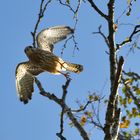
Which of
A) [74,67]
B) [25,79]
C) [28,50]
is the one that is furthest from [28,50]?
[74,67]

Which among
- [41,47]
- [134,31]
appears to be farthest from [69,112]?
[41,47]

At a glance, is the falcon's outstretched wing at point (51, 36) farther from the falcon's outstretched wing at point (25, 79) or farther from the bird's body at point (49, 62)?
the falcon's outstretched wing at point (25, 79)

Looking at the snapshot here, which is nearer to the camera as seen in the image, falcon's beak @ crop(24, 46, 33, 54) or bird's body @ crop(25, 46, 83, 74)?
bird's body @ crop(25, 46, 83, 74)

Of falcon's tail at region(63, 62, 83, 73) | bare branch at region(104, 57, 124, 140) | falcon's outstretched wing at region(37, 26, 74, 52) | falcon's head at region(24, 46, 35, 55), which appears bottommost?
bare branch at region(104, 57, 124, 140)

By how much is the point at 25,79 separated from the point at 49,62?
60 cm

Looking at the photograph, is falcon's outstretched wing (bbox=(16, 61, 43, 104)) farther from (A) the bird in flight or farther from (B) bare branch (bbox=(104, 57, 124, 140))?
(B) bare branch (bbox=(104, 57, 124, 140))

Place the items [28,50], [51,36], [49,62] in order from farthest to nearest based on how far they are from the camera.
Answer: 1. [51,36]
2. [28,50]
3. [49,62]

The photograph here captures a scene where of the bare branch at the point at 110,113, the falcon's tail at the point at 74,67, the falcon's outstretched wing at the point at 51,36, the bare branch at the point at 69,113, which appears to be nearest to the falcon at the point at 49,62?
the falcon's tail at the point at 74,67

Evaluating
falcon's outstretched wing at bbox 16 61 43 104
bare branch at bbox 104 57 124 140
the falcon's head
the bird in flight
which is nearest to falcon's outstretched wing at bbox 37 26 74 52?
the bird in flight

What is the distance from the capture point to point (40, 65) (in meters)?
8.75

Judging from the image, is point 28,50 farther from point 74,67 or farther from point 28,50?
point 74,67

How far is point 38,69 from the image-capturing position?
28.2ft

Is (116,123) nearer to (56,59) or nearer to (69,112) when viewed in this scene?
(69,112)

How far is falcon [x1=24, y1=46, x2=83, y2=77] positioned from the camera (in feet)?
27.3
